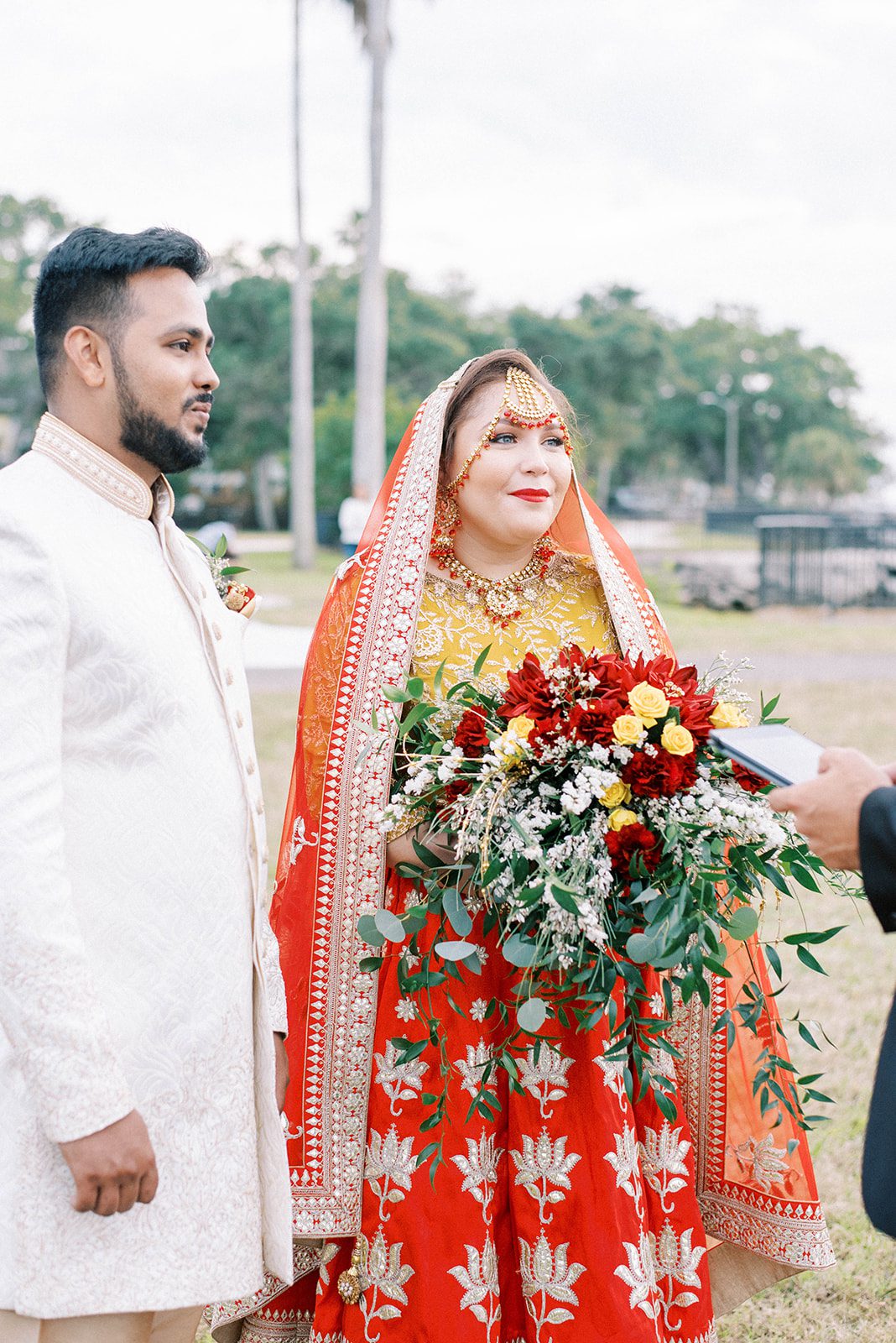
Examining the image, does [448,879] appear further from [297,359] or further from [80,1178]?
[297,359]

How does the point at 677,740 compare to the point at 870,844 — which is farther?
the point at 677,740

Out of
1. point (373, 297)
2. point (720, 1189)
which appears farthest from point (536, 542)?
point (373, 297)

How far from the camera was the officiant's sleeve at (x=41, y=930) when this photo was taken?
63.1 inches

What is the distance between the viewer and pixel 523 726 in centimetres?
219

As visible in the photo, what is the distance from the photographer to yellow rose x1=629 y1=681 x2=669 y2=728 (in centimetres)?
216

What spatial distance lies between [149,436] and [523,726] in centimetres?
82

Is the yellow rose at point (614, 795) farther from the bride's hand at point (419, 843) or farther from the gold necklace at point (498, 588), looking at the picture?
the gold necklace at point (498, 588)

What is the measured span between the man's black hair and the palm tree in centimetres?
1916

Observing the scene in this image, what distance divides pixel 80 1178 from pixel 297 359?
2701 centimetres

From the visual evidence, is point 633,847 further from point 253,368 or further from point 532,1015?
point 253,368

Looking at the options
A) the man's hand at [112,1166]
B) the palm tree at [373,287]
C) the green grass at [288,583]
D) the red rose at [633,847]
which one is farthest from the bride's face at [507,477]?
the palm tree at [373,287]

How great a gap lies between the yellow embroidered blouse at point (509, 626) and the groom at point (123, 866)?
0.68m

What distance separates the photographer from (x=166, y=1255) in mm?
1773

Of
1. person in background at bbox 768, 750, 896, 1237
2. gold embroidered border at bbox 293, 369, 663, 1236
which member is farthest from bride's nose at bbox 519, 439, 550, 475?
person in background at bbox 768, 750, 896, 1237
